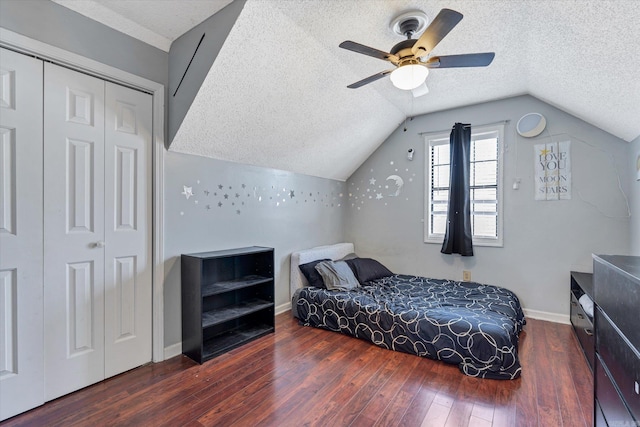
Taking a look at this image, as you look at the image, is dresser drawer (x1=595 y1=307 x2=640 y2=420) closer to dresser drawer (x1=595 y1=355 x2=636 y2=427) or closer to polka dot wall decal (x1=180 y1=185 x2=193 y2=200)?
dresser drawer (x1=595 y1=355 x2=636 y2=427)

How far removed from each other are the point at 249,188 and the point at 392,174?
213 cm

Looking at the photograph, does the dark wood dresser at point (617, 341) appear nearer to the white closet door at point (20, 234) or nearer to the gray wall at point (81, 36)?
the white closet door at point (20, 234)

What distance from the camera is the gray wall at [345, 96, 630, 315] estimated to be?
2.91 meters

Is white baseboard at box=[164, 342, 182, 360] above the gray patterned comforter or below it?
below

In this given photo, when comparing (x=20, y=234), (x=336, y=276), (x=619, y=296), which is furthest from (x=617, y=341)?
(x=20, y=234)

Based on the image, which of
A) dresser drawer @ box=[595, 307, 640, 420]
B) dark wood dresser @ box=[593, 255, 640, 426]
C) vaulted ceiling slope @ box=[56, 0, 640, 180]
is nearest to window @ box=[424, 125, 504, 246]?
vaulted ceiling slope @ box=[56, 0, 640, 180]

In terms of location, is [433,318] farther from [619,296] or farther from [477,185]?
[477,185]

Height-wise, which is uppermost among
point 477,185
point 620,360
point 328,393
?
point 477,185

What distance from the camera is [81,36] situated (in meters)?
1.92

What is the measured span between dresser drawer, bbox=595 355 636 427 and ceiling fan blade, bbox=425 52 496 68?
66.5 inches

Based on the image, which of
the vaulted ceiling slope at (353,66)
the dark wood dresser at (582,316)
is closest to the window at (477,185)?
the vaulted ceiling slope at (353,66)

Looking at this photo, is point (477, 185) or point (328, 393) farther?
point (477, 185)

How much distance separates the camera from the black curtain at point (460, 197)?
3.52 m

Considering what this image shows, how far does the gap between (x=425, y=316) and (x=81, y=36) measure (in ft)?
10.6
